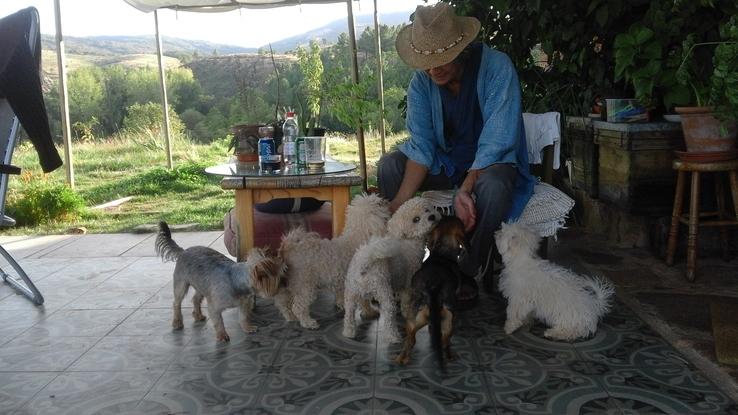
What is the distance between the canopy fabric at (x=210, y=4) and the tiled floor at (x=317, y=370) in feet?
11.7

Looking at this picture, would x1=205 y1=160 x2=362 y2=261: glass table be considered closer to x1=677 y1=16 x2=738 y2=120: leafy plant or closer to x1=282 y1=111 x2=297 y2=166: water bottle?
x1=282 y1=111 x2=297 y2=166: water bottle

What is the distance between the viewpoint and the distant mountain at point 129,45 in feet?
80.8

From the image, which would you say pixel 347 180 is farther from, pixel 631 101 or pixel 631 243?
pixel 631 243

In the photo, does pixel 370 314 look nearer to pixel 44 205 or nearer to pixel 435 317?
pixel 435 317

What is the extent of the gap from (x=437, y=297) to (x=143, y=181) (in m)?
7.36

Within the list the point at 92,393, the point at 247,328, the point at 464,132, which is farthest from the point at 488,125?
A: the point at 92,393

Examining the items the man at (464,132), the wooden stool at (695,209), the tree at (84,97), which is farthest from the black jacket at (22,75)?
the tree at (84,97)

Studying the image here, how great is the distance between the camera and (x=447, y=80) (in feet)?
11.3

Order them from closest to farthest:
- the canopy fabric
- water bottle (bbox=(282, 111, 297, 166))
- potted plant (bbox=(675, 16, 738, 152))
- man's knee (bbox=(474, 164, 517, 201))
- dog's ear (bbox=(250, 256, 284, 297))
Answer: dog's ear (bbox=(250, 256, 284, 297)), potted plant (bbox=(675, 16, 738, 152)), man's knee (bbox=(474, 164, 517, 201)), water bottle (bbox=(282, 111, 297, 166)), the canopy fabric

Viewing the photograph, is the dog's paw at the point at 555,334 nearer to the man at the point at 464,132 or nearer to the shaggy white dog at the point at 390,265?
the man at the point at 464,132

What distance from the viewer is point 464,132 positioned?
12.0 feet

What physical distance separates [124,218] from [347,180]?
4.28 meters

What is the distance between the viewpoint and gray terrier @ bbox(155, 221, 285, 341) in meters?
2.92

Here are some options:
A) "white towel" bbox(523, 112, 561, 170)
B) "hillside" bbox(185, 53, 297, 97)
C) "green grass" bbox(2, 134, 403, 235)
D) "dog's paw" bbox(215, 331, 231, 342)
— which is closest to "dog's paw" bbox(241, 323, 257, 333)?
"dog's paw" bbox(215, 331, 231, 342)
